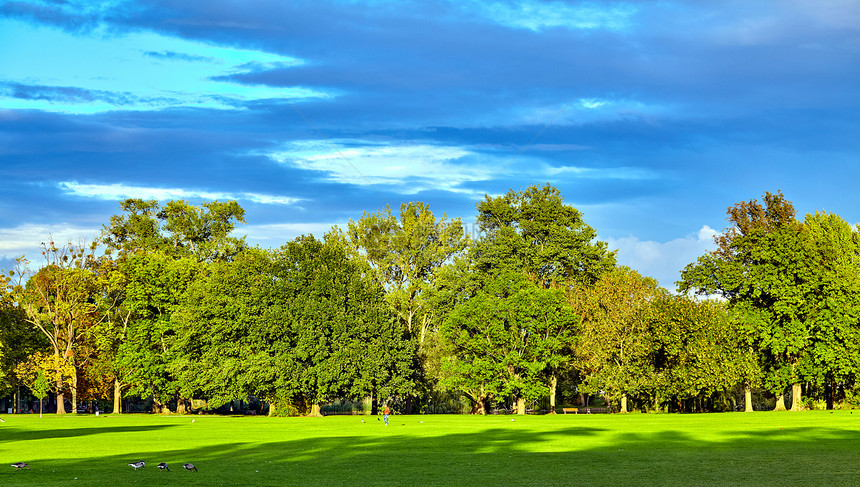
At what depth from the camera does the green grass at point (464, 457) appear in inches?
936

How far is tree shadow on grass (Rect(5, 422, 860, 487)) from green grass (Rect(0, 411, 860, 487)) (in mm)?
37

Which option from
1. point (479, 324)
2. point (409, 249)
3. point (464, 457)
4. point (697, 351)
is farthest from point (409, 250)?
point (464, 457)

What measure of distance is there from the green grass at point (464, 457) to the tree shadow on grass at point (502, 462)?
4cm

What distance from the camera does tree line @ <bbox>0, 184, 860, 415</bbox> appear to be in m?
76.0

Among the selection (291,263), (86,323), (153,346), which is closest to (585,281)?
(291,263)

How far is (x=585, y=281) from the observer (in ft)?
314

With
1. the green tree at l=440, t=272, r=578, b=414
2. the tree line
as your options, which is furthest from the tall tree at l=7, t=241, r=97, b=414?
the green tree at l=440, t=272, r=578, b=414

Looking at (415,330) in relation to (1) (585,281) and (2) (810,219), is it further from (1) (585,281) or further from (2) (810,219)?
(2) (810,219)

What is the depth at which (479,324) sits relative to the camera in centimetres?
8381

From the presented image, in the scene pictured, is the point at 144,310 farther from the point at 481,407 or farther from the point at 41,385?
the point at 481,407

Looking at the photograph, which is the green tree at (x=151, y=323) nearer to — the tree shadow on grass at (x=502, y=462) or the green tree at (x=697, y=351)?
the green tree at (x=697, y=351)

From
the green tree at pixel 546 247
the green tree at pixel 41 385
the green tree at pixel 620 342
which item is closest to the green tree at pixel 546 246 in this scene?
the green tree at pixel 546 247

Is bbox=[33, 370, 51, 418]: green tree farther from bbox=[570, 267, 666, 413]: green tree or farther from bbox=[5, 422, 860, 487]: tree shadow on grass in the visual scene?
bbox=[5, 422, 860, 487]: tree shadow on grass

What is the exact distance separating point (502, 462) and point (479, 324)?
181 feet
